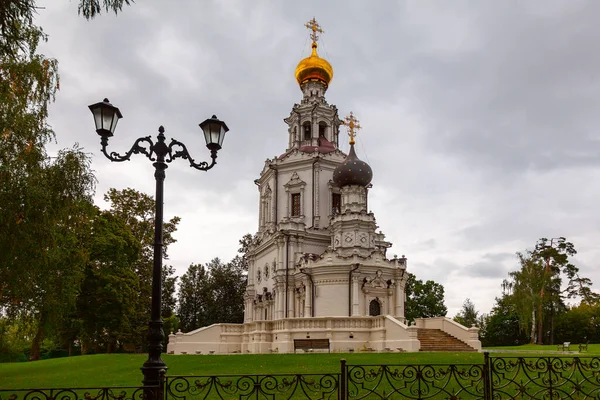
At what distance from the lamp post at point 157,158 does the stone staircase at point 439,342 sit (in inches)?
818

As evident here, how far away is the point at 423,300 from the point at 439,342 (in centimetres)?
2904

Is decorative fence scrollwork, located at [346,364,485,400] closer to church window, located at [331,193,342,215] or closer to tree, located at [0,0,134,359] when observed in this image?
tree, located at [0,0,134,359]

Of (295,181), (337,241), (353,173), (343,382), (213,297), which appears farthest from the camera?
(213,297)

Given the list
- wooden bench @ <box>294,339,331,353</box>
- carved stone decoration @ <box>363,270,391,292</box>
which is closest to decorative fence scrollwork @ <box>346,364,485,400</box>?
wooden bench @ <box>294,339,331,353</box>

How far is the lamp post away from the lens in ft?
27.5

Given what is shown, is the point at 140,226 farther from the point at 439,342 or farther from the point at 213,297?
the point at 439,342

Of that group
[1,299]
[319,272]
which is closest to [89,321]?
[319,272]

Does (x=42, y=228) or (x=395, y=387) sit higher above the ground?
(x=42, y=228)

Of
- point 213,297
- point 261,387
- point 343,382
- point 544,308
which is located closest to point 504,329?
point 544,308

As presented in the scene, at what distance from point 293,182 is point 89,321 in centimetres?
1790

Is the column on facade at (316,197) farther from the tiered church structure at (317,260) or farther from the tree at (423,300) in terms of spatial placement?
the tree at (423,300)

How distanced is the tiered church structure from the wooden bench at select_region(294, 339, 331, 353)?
1.34 meters

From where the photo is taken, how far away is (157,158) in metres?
9.89

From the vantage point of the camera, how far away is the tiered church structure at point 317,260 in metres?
29.8
